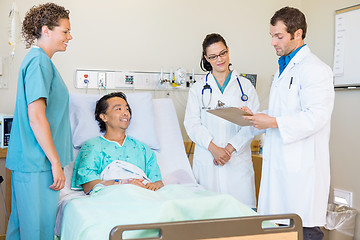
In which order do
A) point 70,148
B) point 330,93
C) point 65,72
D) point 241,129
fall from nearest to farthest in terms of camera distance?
point 330,93 → point 70,148 → point 241,129 → point 65,72

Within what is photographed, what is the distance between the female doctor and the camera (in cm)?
262

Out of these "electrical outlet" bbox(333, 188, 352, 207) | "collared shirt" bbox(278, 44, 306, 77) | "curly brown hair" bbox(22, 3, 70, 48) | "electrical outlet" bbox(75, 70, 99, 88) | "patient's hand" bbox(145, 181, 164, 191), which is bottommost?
"electrical outlet" bbox(333, 188, 352, 207)

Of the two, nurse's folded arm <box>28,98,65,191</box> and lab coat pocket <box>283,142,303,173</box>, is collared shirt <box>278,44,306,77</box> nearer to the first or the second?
lab coat pocket <box>283,142,303,173</box>

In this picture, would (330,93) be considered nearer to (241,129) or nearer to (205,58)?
(241,129)

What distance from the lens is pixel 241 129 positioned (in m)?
2.62

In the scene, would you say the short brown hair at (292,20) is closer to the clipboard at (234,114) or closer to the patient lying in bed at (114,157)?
the clipboard at (234,114)

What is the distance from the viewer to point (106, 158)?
95.0 inches

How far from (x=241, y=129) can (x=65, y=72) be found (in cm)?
141

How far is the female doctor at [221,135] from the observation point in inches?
103

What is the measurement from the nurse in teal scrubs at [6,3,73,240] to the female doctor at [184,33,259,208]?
40.6 inches

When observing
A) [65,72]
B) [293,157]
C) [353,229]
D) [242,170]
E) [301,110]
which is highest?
[65,72]

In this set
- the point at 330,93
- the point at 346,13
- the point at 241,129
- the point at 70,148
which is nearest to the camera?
the point at 330,93

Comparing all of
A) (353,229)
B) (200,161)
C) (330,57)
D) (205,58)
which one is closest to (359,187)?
(353,229)

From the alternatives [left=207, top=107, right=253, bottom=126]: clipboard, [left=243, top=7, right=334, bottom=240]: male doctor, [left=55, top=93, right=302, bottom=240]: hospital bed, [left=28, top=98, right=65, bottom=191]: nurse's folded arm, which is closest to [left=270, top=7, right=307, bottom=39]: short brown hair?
[left=243, top=7, right=334, bottom=240]: male doctor
